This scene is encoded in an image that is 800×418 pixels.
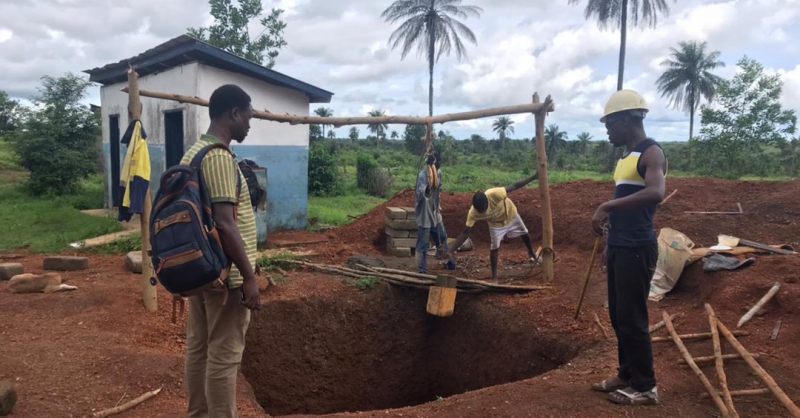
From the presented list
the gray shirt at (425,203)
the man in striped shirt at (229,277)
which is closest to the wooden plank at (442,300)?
the gray shirt at (425,203)

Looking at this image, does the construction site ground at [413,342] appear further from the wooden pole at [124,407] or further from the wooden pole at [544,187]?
the wooden pole at [544,187]

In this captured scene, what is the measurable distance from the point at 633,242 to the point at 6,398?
13.0 feet

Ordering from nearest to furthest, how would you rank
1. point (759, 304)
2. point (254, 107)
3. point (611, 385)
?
point (611, 385)
point (759, 304)
point (254, 107)

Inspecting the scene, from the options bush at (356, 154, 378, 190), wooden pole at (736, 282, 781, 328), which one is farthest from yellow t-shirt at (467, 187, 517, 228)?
bush at (356, 154, 378, 190)

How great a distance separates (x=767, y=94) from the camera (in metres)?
14.5

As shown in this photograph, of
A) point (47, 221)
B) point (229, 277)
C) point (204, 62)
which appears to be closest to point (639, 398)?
point (229, 277)

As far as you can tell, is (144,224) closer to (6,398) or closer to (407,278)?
(6,398)

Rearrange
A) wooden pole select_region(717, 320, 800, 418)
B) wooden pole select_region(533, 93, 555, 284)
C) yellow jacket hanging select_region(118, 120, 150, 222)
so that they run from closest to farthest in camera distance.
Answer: wooden pole select_region(717, 320, 800, 418) → yellow jacket hanging select_region(118, 120, 150, 222) → wooden pole select_region(533, 93, 555, 284)

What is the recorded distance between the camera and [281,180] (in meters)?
10.3

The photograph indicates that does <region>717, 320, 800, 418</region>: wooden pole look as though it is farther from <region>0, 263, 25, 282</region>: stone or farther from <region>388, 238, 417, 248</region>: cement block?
<region>0, 263, 25, 282</region>: stone

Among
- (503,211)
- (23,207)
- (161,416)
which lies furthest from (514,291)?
(23,207)

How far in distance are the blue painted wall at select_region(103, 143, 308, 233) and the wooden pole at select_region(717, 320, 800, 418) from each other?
7881 millimetres

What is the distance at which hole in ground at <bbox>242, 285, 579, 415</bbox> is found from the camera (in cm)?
Result: 577

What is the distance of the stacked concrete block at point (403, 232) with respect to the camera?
29.1 ft
